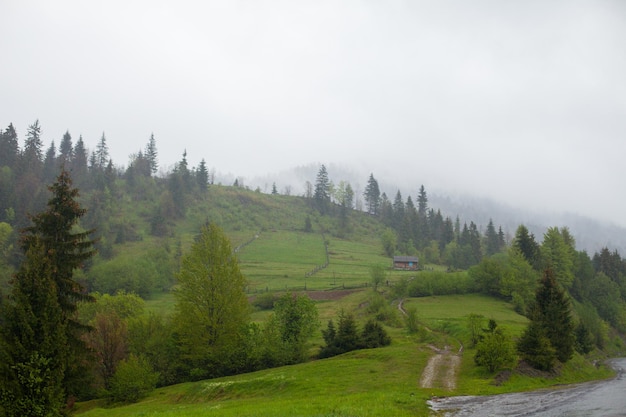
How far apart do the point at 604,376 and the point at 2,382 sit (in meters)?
60.0

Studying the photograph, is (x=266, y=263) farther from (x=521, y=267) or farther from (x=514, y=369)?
(x=514, y=369)

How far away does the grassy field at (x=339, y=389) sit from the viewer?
2531 centimetres

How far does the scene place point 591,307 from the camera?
109 meters

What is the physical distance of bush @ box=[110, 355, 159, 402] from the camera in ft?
137

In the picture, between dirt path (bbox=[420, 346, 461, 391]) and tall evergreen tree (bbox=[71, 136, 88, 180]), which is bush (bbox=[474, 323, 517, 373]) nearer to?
dirt path (bbox=[420, 346, 461, 391])

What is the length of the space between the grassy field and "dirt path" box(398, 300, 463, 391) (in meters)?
0.70

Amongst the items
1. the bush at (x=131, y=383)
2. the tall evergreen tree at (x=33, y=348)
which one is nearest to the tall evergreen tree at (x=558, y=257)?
the bush at (x=131, y=383)

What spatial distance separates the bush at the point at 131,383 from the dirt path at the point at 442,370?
2798 centimetres

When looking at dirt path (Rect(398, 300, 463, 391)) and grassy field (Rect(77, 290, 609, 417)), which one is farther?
dirt path (Rect(398, 300, 463, 391))

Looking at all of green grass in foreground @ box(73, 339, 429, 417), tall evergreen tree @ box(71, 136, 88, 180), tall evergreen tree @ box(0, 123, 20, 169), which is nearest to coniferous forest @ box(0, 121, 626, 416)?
green grass in foreground @ box(73, 339, 429, 417)

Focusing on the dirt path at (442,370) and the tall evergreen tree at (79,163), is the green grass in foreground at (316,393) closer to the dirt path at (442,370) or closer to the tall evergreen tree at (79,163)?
the dirt path at (442,370)

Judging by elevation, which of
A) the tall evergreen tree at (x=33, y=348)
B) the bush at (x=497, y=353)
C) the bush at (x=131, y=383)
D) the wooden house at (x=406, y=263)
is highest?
the tall evergreen tree at (x=33, y=348)

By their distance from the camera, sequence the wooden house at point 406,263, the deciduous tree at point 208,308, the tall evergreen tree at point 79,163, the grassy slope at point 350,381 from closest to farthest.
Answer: the grassy slope at point 350,381 < the deciduous tree at point 208,308 < the wooden house at point 406,263 < the tall evergreen tree at point 79,163

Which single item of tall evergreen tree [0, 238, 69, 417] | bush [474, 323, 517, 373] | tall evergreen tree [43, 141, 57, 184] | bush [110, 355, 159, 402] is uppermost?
tall evergreen tree [43, 141, 57, 184]
